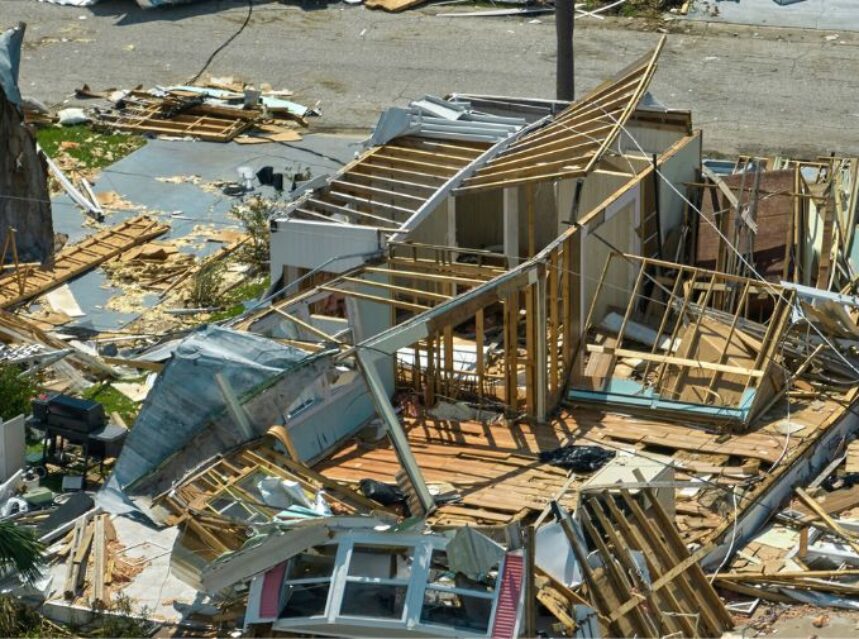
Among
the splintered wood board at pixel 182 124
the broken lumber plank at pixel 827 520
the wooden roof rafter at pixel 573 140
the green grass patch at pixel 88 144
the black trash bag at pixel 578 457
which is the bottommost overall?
the broken lumber plank at pixel 827 520

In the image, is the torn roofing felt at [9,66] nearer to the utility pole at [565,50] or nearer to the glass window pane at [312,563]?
the glass window pane at [312,563]

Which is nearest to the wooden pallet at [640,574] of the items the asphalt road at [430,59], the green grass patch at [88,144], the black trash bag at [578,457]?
the black trash bag at [578,457]

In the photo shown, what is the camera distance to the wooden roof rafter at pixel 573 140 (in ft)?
75.5

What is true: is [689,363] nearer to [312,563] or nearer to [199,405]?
[199,405]

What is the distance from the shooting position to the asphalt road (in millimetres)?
33500

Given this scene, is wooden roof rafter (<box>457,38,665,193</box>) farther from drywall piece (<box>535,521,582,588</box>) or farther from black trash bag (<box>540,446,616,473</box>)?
drywall piece (<box>535,521,582,588</box>)

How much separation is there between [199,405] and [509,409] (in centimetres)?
432

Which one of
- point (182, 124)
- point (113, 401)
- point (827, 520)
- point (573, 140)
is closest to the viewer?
point (827, 520)

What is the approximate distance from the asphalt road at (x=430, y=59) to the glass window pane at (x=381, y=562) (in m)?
16.2

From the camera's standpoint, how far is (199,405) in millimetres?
19125

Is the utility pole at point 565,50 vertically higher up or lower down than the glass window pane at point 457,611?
higher up

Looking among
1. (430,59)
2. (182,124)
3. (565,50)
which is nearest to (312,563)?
(565,50)

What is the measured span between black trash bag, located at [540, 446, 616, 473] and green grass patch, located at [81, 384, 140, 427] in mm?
5441

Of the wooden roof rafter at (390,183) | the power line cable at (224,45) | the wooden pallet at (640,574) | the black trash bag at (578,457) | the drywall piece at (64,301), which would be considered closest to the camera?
the wooden pallet at (640,574)
